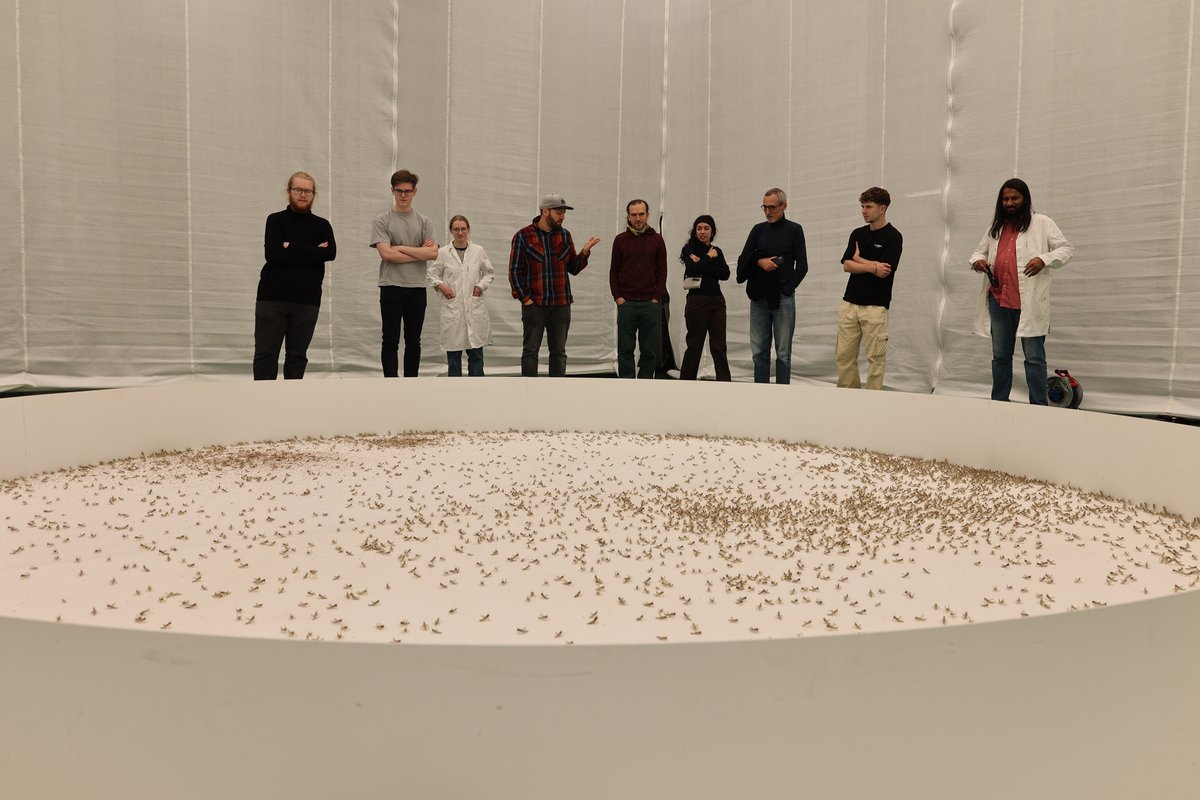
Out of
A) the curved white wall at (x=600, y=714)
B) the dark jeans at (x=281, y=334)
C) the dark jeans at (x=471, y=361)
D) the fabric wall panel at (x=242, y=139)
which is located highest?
the fabric wall panel at (x=242, y=139)

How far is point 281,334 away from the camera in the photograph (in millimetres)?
4152

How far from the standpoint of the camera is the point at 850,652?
0.92m

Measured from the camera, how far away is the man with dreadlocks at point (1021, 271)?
4.27 meters

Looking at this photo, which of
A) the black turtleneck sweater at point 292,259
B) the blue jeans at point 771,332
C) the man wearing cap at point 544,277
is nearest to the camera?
the black turtleneck sweater at point 292,259

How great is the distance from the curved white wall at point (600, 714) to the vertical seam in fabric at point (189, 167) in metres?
5.52

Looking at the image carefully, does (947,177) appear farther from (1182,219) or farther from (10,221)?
(10,221)

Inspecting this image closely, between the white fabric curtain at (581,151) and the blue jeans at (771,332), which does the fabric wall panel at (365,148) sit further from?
the blue jeans at (771,332)

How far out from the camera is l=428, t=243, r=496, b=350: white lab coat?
198 inches

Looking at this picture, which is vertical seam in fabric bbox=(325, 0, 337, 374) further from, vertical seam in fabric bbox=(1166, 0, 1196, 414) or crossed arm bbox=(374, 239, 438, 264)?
vertical seam in fabric bbox=(1166, 0, 1196, 414)

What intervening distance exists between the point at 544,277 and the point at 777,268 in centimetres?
120

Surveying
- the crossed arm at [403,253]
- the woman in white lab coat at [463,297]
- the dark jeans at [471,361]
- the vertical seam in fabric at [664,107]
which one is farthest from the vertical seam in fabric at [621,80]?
the crossed arm at [403,253]

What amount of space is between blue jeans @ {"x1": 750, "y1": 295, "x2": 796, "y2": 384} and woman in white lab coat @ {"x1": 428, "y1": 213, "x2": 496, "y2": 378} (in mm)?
1431

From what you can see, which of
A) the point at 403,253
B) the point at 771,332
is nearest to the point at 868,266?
the point at 771,332

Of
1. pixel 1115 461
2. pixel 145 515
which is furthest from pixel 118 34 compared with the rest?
pixel 1115 461
